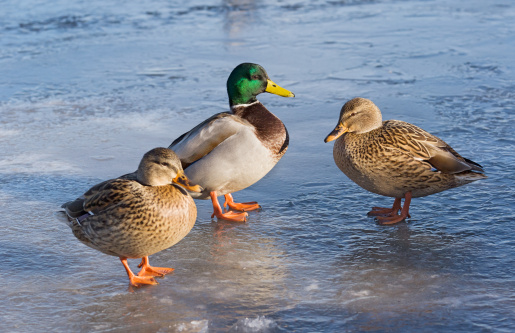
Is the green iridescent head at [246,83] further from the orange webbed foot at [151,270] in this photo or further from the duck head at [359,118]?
the orange webbed foot at [151,270]

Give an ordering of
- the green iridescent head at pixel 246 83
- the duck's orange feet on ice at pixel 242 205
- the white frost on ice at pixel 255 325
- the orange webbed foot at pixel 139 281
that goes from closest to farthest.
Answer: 1. the white frost on ice at pixel 255 325
2. the orange webbed foot at pixel 139 281
3. the duck's orange feet on ice at pixel 242 205
4. the green iridescent head at pixel 246 83

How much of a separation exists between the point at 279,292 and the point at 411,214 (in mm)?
1350

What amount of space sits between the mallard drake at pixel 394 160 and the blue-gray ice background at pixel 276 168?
194 mm

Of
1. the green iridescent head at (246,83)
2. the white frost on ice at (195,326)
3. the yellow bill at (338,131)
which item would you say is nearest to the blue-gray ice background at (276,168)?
the white frost on ice at (195,326)

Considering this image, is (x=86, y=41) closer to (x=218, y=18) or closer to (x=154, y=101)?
(x=218, y=18)

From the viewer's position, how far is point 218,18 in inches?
414

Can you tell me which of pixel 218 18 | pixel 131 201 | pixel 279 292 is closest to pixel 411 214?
pixel 279 292

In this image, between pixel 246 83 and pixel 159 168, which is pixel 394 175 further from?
pixel 159 168

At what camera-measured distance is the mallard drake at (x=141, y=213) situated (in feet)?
11.1

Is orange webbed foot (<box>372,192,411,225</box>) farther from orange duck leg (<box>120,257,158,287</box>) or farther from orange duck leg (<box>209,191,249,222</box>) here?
orange duck leg (<box>120,257,158,287</box>)

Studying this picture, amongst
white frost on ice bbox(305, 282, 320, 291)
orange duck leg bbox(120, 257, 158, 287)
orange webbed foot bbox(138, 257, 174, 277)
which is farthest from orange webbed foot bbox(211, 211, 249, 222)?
white frost on ice bbox(305, 282, 320, 291)

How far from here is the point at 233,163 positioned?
4316mm

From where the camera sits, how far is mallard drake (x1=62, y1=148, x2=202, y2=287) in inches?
A: 133

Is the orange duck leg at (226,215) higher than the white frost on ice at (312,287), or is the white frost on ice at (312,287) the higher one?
the white frost on ice at (312,287)
